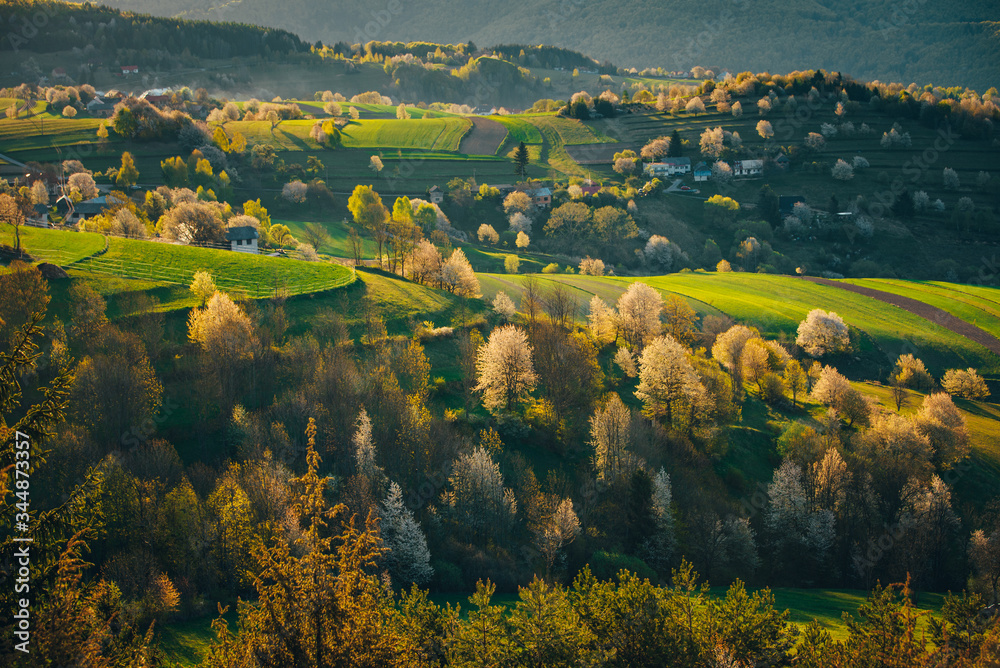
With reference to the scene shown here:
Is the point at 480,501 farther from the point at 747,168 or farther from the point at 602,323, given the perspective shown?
the point at 747,168

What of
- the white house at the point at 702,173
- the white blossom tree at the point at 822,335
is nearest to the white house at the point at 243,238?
the white blossom tree at the point at 822,335

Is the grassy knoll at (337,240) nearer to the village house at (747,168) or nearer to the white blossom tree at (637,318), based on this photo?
the white blossom tree at (637,318)

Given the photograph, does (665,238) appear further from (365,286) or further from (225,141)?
(225,141)

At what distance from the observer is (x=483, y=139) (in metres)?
188

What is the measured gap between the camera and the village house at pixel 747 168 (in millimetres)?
172500

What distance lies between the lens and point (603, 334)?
75938 mm

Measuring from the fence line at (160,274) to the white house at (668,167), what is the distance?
122 meters

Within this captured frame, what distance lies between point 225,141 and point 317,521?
151 meters

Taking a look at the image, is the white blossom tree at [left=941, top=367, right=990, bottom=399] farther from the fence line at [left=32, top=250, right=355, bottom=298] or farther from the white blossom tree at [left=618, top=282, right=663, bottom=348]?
the fence line at [left=32, top=250, right=355, bottom=298]

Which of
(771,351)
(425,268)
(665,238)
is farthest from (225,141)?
(771,351)

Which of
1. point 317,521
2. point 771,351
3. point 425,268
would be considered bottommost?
point 771,351

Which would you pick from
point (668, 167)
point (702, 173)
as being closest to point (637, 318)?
point (668, 167)

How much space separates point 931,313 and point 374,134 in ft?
470

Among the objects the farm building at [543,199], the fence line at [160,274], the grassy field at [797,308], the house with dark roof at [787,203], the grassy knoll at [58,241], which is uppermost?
the house with dark roof at [787,203]
